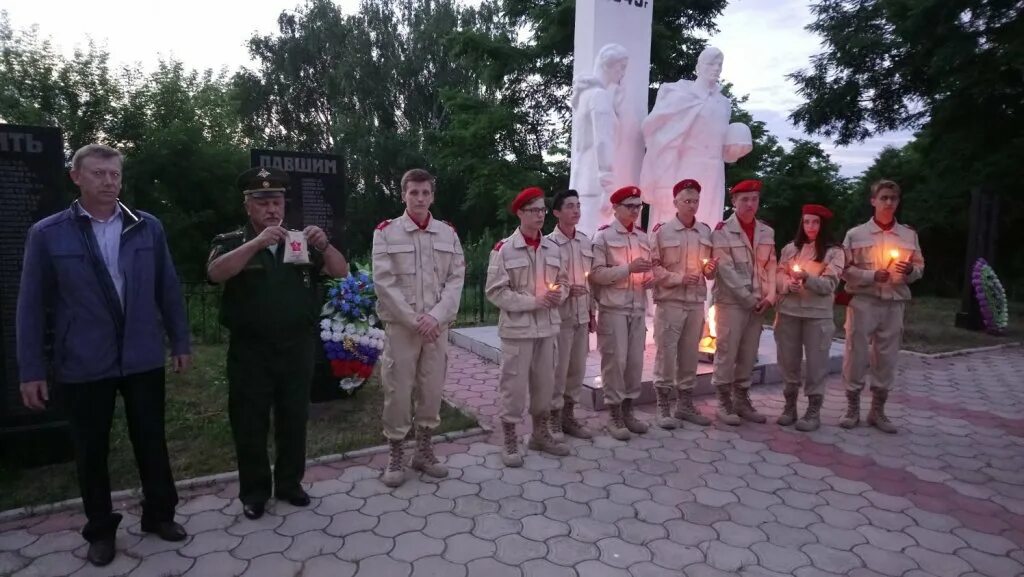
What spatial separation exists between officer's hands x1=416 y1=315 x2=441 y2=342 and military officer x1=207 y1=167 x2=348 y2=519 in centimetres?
55

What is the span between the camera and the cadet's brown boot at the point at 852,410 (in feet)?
16.4

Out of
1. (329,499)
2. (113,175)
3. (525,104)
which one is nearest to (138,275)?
(113,175)

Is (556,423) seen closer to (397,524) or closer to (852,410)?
(397,524)

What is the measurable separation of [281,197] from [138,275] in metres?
0.78

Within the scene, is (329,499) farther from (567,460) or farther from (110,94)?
(110,94)

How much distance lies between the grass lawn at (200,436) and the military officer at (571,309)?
0.84m

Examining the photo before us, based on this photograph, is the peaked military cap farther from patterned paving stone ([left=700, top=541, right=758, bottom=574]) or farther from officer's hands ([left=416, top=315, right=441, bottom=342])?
patterned paving stone ([left=700, top=541, right=758, bottom=574])

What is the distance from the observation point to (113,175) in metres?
2.83

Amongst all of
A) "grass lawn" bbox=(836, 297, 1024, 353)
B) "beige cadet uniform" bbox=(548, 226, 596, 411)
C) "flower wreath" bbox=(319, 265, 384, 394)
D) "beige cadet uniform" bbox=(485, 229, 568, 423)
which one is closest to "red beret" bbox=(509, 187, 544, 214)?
"beige cadet uniform" bbox=(485, 229, 568, 423)

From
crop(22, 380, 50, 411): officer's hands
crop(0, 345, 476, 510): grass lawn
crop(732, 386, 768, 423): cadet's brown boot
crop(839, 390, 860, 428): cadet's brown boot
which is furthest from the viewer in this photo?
crop(732, 386, 768, 423): cadet's brown boot

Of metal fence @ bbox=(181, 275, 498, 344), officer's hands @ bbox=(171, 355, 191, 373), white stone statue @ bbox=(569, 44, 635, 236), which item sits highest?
white stone statue @ bbox=(569, 44, 635, 236)

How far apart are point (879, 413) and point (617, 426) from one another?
2255 millimetres

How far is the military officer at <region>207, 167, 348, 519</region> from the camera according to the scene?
10.3 feet

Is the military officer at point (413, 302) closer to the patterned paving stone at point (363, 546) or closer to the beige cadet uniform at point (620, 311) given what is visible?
the patterned paving stone at point (363, 546)
